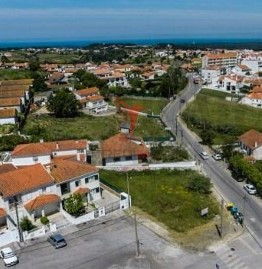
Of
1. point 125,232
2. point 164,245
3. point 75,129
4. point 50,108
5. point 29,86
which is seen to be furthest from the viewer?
point 29,86

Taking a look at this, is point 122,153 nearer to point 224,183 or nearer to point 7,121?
point 224,183

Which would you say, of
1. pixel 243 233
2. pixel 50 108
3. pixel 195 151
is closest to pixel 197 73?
pixel 50 108

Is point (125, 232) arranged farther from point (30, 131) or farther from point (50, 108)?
point (50, 108)

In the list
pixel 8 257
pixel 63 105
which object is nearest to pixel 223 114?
pixel 63 105

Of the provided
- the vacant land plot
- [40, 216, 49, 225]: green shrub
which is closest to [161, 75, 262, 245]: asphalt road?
the vacant land plot

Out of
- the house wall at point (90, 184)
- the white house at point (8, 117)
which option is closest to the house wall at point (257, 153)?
the house wall at point (90, 184)
